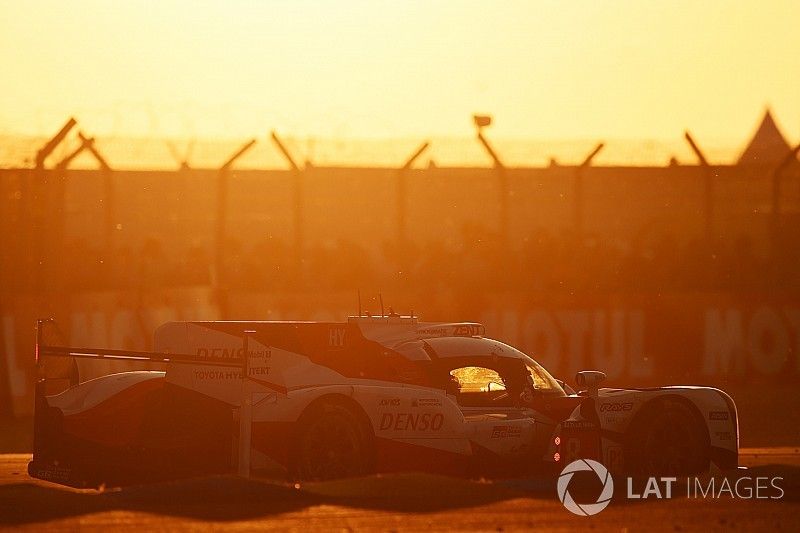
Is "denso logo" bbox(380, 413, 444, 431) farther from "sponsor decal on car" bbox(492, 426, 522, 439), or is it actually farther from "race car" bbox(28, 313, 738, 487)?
"sponsor decal on car" bbox(492, 426, 522, 439)

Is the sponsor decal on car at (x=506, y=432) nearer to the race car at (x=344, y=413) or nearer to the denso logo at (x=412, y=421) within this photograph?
the race car at (x=344, y=413)

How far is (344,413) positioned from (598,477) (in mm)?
2178

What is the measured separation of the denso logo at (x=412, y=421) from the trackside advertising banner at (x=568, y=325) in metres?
12.1

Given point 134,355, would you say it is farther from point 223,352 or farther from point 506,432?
point 506,432

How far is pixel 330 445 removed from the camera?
12.2 meters

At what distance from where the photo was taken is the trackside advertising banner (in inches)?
960

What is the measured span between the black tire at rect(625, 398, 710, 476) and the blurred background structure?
11925mm

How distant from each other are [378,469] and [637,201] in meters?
16.8

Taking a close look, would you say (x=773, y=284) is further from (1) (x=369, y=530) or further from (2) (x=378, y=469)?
(1) (x=369, y=530)

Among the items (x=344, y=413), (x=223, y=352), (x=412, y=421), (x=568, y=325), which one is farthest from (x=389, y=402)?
(x=568, y=325)

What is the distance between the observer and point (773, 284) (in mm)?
27047

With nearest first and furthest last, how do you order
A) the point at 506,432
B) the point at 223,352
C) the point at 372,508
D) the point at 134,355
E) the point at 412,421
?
the point at 372,508
the point at 134,355
the point at 412,421
the point at 223,352
the point at 506,432

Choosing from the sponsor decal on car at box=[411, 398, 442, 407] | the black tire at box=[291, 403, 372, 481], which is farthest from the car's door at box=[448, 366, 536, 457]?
the black tire at box=[291, 403, 372, 481]

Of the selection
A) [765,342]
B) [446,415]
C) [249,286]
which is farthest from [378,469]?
[765,342]
